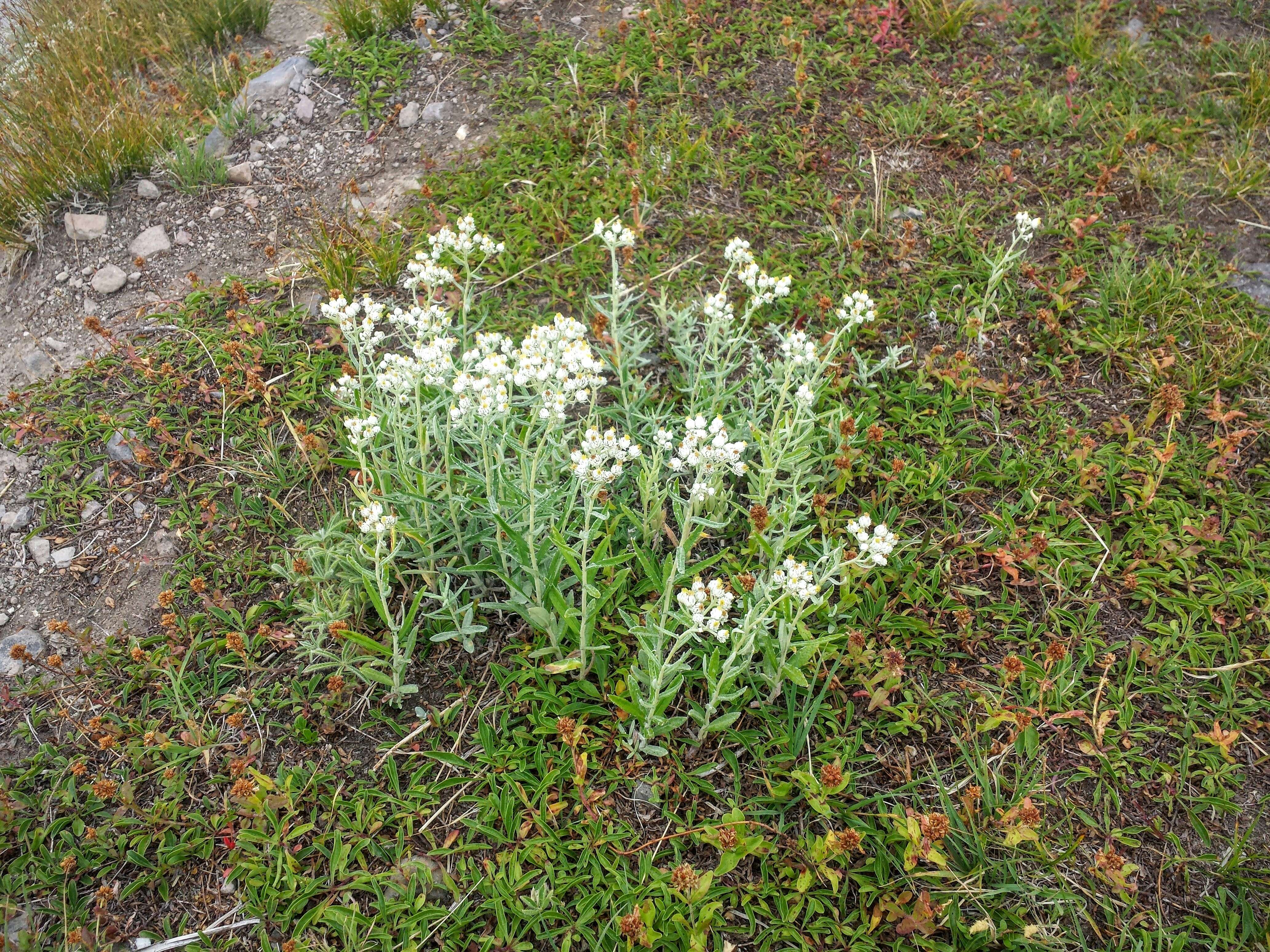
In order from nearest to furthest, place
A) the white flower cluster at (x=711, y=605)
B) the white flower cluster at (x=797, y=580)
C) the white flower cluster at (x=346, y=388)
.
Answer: the white flower cluster at (x=711, y=605), the white flower cluster at (x=797, y=580), the white flower cluster at (x=346, y=388)

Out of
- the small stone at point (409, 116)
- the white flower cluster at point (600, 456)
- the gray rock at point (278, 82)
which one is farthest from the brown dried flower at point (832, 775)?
the gray rock at point (278, 82)

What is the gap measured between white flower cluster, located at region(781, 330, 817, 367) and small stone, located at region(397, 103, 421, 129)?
3088 mm

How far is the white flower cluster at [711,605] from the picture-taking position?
2.17 m

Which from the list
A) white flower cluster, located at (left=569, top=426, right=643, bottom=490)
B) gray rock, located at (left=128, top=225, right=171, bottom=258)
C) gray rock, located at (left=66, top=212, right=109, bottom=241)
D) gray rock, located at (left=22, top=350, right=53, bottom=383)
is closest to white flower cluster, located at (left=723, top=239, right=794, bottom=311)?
white flower cluster, located at (left=569, top=426, right=643, bottom=490)

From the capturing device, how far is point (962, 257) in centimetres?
415

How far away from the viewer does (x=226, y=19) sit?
5531mm

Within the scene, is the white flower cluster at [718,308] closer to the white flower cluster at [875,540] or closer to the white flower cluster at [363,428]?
the white flower cluster at [875,540]

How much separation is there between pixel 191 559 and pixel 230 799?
3.29 ft

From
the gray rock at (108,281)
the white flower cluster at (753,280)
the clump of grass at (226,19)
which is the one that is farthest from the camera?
the clump of grass at (226,19)

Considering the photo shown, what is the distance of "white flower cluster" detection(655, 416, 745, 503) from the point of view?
7.73 feet

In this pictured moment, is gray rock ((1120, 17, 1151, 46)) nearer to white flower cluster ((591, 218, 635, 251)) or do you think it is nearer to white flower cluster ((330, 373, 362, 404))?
white flower cluster ((591, 218, 635, 251))

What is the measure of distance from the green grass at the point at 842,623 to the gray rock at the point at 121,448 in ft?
0.39

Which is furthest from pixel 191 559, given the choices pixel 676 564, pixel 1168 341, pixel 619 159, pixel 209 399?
pixel 1168 341

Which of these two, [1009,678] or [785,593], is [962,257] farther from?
[785,593]
